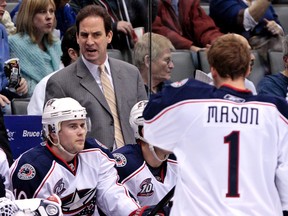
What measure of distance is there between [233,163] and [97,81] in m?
1.88

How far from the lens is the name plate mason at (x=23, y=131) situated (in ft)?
21.4

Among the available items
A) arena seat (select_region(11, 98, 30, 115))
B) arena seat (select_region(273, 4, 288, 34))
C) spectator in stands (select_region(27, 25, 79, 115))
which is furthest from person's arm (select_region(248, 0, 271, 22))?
arena seat (select_region(11, 98, 30, 115))

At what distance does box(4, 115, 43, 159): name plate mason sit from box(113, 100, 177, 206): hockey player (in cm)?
70

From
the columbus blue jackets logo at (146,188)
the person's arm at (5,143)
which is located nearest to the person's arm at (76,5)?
the person's arm at (5,143)

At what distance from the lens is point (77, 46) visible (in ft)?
22.6

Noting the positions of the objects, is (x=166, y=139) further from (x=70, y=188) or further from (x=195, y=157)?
(x=70, y=188)

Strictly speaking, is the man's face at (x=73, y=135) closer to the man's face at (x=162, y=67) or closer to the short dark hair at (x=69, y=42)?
the short dark hair at (x=69, y=42)

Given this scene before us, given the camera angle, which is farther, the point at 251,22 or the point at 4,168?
the point at 251,22

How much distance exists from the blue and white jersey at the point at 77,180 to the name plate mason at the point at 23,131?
0.75 meters

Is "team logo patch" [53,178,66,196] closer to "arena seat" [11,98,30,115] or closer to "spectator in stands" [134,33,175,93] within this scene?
"arena seat" [11,98,30,115]

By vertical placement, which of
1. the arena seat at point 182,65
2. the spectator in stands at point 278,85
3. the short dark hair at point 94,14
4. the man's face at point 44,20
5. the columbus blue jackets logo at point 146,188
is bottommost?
the columbus blue jackets logo at point 146,188

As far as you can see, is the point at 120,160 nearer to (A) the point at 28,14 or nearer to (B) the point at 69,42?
(B) the point at 69,42

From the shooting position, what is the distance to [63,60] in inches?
277

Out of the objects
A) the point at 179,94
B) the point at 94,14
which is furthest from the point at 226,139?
the point at 94,14
